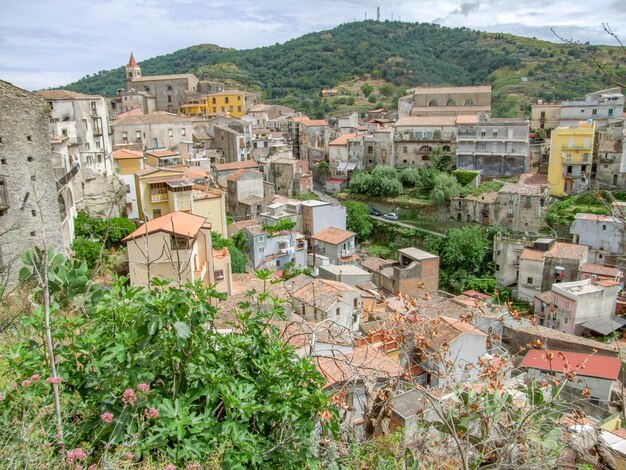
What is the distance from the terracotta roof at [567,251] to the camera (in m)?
28.5

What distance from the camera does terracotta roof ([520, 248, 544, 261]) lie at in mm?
29312

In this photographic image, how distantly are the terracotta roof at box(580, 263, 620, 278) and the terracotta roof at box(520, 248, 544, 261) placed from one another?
7.23ft

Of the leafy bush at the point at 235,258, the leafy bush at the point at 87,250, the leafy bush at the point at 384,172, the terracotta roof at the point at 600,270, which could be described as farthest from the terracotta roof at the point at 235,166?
the terracotta roof at the point at 600,270

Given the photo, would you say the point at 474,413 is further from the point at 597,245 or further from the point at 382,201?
the point at 382,201

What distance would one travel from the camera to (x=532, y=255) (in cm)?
2958

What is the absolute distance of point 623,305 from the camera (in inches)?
1024

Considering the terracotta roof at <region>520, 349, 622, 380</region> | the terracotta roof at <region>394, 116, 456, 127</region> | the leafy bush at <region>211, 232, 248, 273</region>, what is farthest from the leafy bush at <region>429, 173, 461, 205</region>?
the terracotta roof at <region>520, 349, 622, 380</region>

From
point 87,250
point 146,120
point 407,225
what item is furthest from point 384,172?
point 87,250

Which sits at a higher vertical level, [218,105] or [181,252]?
[218,105]

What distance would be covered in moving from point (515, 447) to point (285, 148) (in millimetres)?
44447

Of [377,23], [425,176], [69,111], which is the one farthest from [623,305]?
[377,23]

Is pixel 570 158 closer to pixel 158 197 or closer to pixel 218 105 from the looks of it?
pixel 158 197

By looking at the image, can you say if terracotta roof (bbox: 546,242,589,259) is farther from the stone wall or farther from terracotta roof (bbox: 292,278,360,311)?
the stone wall

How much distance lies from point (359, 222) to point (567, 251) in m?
14.0
